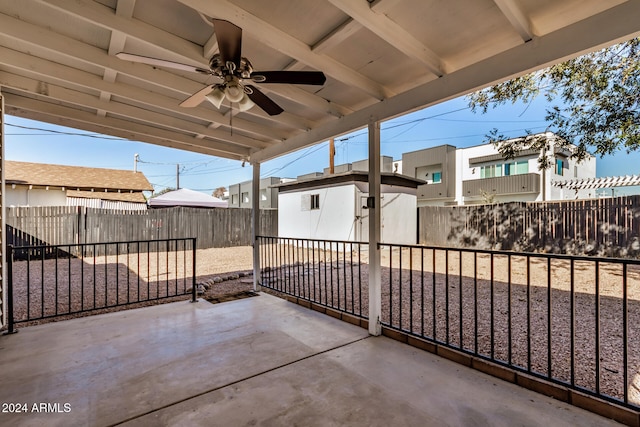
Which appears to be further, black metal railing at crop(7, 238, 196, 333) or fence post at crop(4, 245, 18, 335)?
black metal railing at crop(7, 238, 196, 333)

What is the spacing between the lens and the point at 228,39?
5.81 ft

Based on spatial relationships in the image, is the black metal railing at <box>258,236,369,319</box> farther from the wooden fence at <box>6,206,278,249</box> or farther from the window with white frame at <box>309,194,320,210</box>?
the wooden fence at <box>6,206,278,249</box>

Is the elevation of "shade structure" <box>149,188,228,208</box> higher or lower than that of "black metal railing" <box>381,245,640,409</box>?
higher

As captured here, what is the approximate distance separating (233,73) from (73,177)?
12.6m

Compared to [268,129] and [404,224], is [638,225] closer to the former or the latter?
[404,224]

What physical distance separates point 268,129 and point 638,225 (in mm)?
7976

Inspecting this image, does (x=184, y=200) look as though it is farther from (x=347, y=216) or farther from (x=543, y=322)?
(x=543, y=322)

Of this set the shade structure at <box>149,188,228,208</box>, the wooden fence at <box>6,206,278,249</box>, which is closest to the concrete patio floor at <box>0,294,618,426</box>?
the wooden fence at <box>6,206,278,249</box>

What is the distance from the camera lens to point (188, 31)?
2135 mm

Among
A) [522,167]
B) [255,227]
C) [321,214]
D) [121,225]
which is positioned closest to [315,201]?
[321,214]

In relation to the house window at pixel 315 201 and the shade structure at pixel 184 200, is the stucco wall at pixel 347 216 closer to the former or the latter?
the house window at pixel 315 201

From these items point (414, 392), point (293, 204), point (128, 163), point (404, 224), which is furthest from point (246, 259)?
point (128, 163)

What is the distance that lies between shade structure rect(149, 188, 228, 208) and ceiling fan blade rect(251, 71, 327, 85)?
10.1 metres

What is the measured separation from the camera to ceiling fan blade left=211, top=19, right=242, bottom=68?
1640mm
